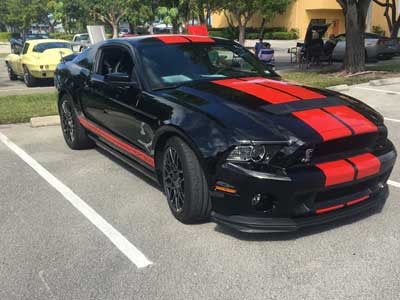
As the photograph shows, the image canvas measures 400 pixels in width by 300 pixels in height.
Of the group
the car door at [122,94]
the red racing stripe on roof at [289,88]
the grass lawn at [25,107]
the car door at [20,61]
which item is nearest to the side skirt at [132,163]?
the car door at [122,94]

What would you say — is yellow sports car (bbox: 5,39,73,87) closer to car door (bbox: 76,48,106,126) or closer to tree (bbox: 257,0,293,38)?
car door (bbox: 76,48,106,126)

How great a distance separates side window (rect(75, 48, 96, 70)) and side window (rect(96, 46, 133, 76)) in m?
0.26

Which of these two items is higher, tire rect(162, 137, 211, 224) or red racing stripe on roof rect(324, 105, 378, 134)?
red racing stripe on roof rect(324, 105, 378, 134)

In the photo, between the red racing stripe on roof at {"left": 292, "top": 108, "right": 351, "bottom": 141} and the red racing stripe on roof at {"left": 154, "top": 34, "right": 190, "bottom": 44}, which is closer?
the red racing stripe on roof at {"left": 292, "top": 108, "right": 351, "bottom": 141}

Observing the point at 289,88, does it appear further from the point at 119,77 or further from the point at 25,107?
the point at 25,107

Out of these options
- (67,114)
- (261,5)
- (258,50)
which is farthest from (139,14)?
(67,114)

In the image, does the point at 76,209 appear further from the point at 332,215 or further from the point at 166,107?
the point at 332,215

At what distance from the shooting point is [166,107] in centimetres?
A: 407

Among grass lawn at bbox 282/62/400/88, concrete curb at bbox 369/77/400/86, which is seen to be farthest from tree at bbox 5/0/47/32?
concrete curb at bbox 369/77/400/86

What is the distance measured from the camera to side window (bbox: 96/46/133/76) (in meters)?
4.90

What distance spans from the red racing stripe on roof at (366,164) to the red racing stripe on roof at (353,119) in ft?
0.66

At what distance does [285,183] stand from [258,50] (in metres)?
15.9

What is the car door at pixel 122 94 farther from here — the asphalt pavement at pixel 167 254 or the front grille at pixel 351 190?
the front grille at pixel 351 190

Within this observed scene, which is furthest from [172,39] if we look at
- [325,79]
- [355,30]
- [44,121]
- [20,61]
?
[20,61]
